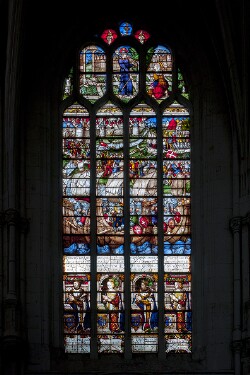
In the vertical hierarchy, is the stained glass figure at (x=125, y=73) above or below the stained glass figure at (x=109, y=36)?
below

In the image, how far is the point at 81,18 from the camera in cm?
4250

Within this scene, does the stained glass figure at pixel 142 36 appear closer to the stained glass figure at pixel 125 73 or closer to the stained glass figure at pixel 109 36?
the stained glass figure at pixel 125 73

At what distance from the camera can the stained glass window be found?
40688 mm
